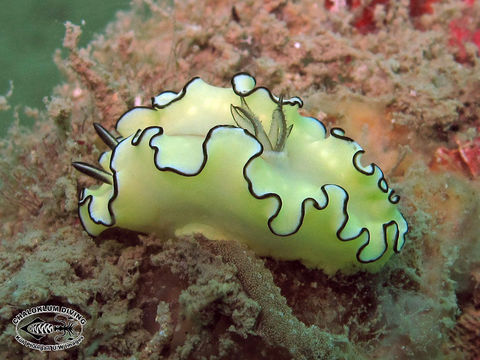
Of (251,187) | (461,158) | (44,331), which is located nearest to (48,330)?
(44,331)

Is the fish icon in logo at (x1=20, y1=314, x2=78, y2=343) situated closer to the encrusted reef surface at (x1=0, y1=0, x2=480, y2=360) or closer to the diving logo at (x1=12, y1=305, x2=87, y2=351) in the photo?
the diving logo at (x1=12, y1=305, x2=87, y2=351)

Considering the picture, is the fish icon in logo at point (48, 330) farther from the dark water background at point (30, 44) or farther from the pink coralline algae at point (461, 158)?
the dark water background at point (30, 44)

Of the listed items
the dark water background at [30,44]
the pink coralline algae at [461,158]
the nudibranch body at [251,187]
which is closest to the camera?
the nudibranch body at [251,187]

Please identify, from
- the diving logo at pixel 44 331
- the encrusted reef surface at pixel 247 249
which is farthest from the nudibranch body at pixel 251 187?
the diving logo at pixel 44 331

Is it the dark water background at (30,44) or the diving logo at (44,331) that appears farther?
the dark water background at (30,44)

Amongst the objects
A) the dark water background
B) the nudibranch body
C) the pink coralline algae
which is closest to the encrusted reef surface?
the pink coralline algae

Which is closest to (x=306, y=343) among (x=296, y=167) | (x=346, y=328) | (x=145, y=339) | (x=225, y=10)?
(x=346, y=328)
